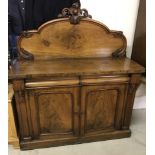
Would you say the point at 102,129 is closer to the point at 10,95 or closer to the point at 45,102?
the point at 45,102

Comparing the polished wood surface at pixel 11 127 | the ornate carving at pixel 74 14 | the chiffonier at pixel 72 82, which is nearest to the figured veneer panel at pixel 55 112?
the chiffonier at pixel 72 82

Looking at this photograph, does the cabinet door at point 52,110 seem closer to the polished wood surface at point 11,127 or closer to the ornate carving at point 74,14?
the polished wood surface at point 11,127

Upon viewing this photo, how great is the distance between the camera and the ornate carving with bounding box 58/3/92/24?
156 cm

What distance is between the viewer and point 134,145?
1725mm

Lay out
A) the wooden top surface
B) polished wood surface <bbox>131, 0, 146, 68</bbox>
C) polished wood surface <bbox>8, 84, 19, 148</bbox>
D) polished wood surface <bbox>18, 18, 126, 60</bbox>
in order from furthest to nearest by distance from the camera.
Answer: polished wood surface <bbox>131, 0, 146, 68</bbox>
polished wood surface <bbox>18, 18, 126, 60</bbox>
polished wood surface <bbox>8, 84, 19, 148</bbox>
the wooden top surface

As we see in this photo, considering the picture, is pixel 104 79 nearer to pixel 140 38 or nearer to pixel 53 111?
pixel 53 111

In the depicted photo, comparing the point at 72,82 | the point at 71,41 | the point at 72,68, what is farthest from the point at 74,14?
the point at 72,82

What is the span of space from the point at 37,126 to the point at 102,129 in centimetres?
58

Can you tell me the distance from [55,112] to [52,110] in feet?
0.10

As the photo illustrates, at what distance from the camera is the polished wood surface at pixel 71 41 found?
1.61 metres

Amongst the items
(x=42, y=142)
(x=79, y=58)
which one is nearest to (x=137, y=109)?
(x=79, y=58)

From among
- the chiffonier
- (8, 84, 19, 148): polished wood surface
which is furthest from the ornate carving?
(8, 84, 19, 148): polished wood surface

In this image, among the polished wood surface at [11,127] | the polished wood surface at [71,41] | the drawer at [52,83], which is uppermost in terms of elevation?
the polished wood surface at [71,41]

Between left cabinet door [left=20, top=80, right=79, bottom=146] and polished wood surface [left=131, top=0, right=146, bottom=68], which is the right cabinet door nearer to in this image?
left cabinet door [left=20, top=80, right=79, bottom=146]
